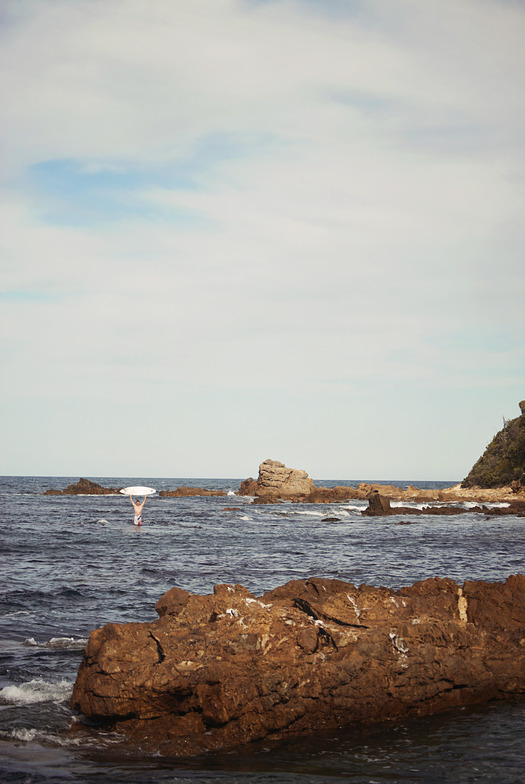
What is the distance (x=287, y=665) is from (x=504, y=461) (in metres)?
71.3

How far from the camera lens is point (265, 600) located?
30.1 ft

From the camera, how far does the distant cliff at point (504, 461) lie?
67875 mm

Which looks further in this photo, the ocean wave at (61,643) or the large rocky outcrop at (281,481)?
the large rocky outcrop at (281,481)

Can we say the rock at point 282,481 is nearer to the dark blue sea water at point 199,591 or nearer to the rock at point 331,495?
the rock at point 331,495

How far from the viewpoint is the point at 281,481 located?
88.9 m

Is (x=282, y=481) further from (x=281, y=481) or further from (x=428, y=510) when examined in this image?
(x=428, y=510)

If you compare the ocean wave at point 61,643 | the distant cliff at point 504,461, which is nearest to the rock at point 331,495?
the distant cliff at point 504,461

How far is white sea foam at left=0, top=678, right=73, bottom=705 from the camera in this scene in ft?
28.3

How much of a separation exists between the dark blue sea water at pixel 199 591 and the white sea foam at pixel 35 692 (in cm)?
3

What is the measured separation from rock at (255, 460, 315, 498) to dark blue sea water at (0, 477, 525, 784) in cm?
4628

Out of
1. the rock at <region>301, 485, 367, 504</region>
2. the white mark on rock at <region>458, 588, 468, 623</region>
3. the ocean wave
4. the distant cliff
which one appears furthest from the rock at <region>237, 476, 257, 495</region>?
the white mark on rock at <region>458, 588, 468, 623</region>

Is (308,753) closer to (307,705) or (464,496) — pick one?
(307,705)

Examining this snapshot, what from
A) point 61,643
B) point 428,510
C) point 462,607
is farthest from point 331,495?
point 462,607

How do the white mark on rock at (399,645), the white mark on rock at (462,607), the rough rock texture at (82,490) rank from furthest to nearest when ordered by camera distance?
the rough rock texture at (82,490) → the white mark on rock at (462,607) → the white mark on rock at (399,645)
